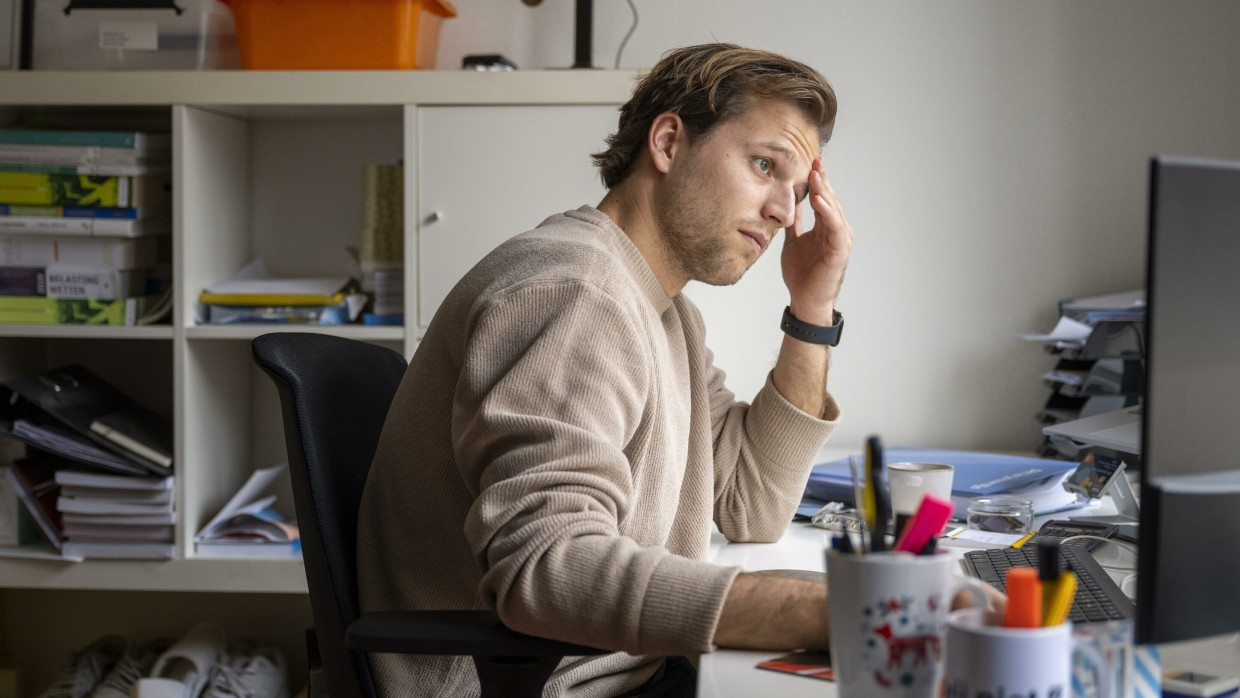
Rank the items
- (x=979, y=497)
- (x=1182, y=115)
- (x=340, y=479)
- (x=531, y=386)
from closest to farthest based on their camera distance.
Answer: (x=531, y=386), (x=340, y=479), (x=979, y=497), (x=1182, y=115)

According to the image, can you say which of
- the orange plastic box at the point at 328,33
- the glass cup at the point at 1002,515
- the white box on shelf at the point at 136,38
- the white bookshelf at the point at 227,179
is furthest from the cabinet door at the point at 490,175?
the glass cup at the point at 1002,515

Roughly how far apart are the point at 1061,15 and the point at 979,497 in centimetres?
120

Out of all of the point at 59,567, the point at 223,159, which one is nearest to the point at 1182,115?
the point at 223,159

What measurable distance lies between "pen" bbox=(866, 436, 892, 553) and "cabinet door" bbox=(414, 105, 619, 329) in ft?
4.58

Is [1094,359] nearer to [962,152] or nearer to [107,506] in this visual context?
[962,152]

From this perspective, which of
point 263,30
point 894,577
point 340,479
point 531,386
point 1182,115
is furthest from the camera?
point 1182,115

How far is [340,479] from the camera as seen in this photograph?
1112 mm

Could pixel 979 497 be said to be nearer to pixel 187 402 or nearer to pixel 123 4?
pixel 187 402

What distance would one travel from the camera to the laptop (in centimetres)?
139

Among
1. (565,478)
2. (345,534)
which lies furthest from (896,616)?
(345,534)

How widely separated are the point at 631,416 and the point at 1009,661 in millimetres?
486

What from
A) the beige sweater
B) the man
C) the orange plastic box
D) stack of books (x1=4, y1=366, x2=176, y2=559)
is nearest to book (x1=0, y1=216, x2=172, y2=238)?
stack of books (x1=4, y1=366, x2=176, y2=559)

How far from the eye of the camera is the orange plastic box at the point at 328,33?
1.96m

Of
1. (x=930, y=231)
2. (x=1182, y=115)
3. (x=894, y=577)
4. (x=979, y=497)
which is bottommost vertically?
(x=979, y=497)
